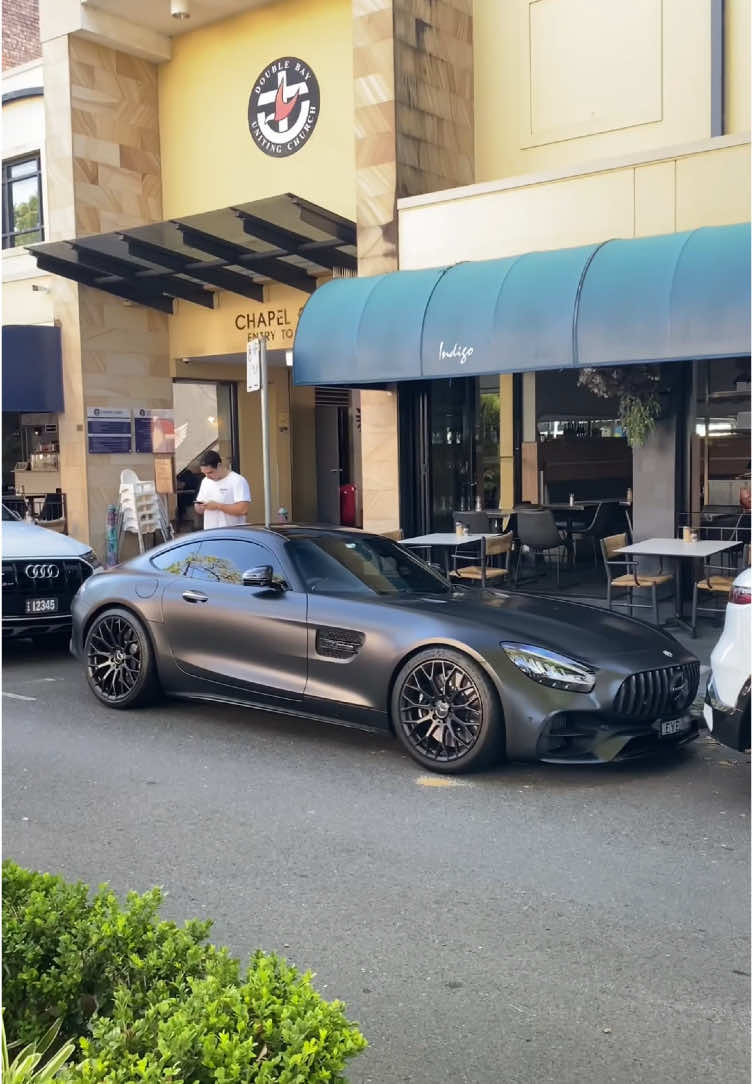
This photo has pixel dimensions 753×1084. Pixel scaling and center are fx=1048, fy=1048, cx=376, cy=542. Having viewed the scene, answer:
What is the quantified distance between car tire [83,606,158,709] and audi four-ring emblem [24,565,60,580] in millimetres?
2087

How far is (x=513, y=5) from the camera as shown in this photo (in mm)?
13617

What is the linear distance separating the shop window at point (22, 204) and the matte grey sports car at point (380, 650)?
13168 mm

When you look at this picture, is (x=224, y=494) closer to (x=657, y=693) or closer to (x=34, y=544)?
(x=34, y=544)

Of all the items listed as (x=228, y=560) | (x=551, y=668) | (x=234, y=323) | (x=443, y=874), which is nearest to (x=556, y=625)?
(x=551, y=668)

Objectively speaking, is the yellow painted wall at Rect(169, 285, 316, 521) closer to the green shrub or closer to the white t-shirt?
the white t-shirt

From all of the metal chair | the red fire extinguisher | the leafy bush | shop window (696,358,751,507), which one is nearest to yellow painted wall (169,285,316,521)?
the red fire extinguisher

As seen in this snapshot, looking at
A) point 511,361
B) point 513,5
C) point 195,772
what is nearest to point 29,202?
point 513,5

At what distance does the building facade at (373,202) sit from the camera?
1193cm

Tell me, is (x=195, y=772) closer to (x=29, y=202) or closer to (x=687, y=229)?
(x=687, y=229)

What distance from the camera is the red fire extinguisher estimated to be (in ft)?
69.4

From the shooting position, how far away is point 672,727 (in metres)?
6.24

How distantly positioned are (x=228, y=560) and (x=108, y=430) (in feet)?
34.4

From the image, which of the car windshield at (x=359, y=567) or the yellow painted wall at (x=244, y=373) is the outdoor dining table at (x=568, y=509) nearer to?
the yellow painted wall at (x=244, y=373)

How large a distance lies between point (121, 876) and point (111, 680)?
3389mm
